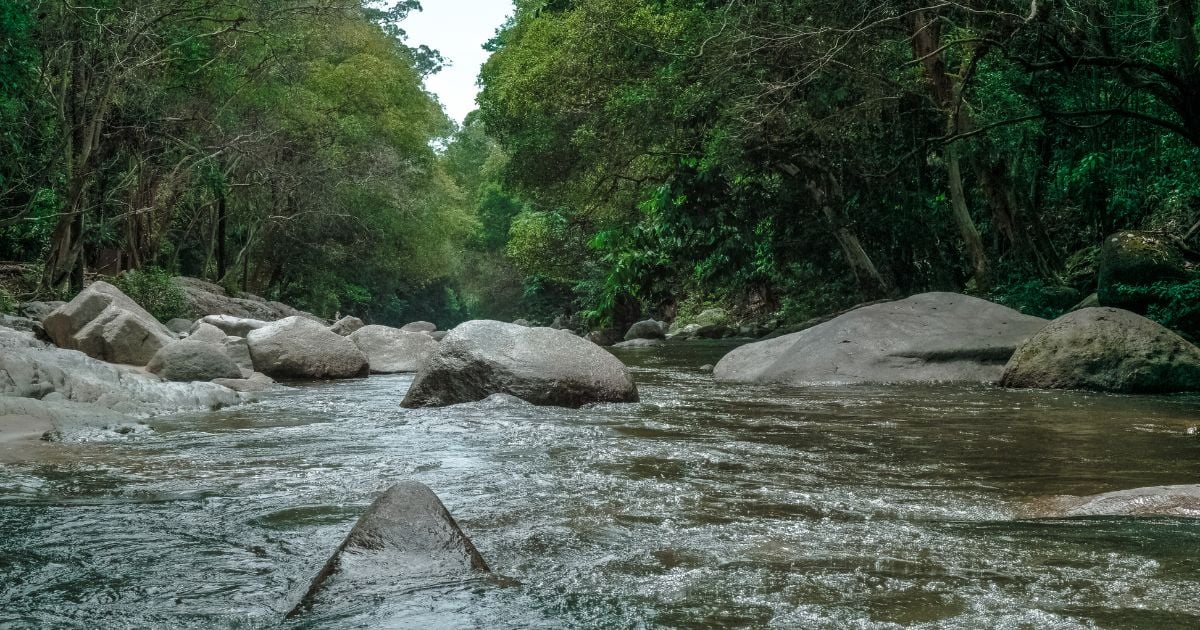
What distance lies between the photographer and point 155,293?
18.4 metres

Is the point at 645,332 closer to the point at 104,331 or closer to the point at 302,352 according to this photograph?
the point at 302,352

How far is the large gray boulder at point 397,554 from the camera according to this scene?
118 inches

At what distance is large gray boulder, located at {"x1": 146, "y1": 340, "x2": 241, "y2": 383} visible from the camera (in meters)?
10.6

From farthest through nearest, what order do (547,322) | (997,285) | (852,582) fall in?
1. (547,322)
2. (997,285)
3. (852,582)

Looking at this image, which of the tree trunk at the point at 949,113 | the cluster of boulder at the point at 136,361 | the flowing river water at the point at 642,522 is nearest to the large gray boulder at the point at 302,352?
the cluster of boulder at the point at 136,361

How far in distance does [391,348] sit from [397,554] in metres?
11.6

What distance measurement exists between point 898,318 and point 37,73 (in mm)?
12993

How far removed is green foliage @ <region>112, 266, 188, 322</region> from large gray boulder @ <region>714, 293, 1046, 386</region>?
11.5m

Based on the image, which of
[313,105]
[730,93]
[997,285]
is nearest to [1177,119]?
[997,285]

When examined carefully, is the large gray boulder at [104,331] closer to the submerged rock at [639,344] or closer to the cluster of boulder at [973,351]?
the cluster of boulder at [973,351]

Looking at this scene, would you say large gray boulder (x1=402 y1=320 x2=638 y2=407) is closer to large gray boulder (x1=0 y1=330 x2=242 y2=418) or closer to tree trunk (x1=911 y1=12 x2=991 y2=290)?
large gray boulder (x1=0 y1=330 x2=242 y2=418)

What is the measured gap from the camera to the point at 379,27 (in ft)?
123

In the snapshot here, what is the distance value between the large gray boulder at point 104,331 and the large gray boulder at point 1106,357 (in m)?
9.37

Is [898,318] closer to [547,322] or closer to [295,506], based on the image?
[295,506]
